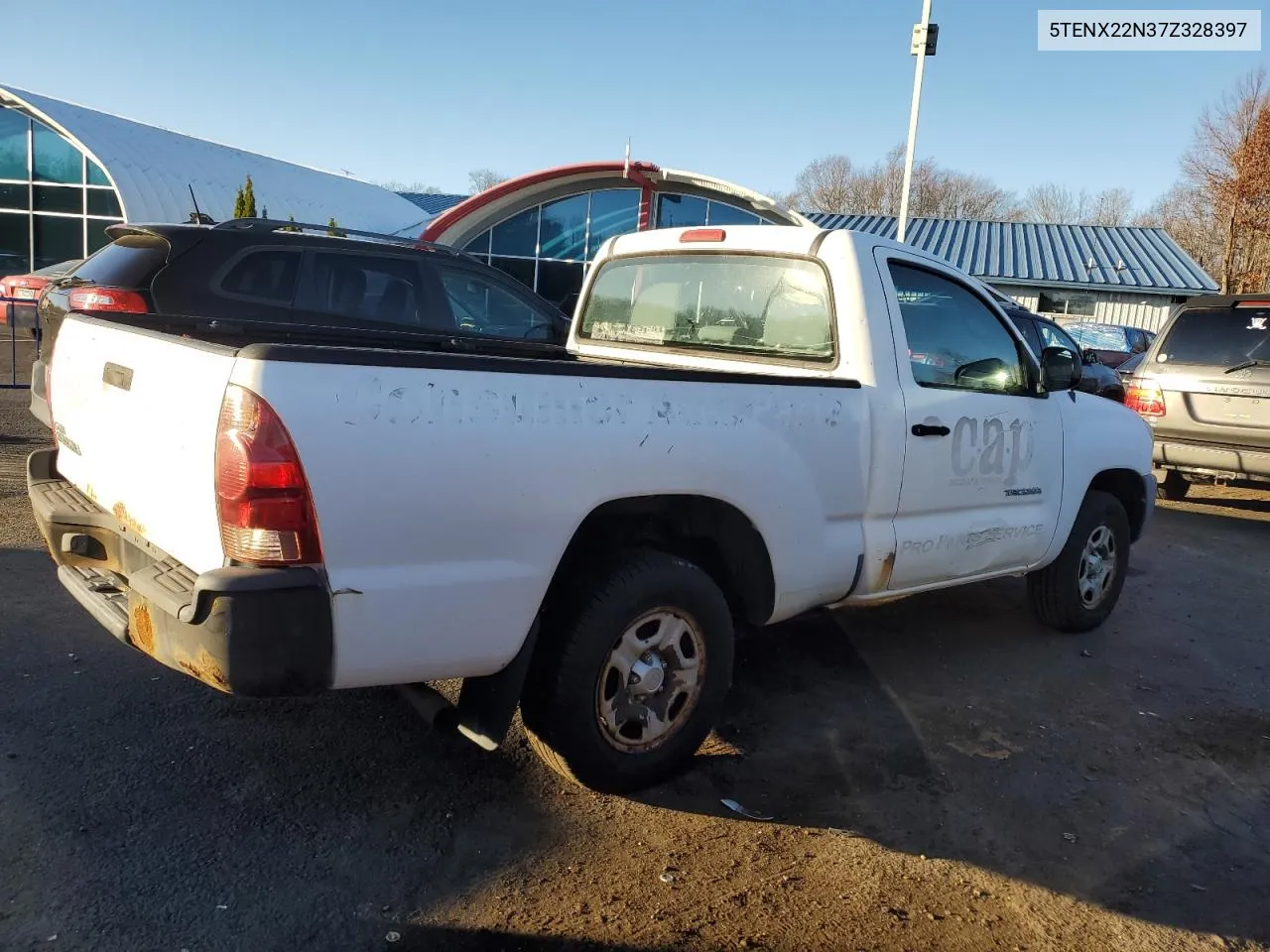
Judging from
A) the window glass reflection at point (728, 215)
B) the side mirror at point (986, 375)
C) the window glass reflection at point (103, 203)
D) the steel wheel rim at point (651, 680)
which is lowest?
the steel wheel rim at point (651, 680)

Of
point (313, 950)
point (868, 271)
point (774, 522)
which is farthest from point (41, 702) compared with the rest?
point (868, 271)

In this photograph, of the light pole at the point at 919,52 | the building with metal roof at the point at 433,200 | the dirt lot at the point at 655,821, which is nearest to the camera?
the dirt lot at the point at 655,821

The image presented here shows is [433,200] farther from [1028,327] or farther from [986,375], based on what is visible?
[986,375]

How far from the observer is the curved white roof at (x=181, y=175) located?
2202 centimetres

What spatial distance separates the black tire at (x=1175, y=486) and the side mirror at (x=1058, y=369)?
5998 millimetres

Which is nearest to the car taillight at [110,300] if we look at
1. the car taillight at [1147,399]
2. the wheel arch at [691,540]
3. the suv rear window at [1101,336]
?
the wheel arch at [691,540]

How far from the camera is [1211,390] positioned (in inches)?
333

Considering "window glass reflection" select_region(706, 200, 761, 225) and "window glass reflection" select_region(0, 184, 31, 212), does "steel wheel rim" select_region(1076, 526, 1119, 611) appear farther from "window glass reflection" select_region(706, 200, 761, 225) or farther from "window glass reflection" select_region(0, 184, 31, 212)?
"window glass reflection" select_region(0, 184, 31, 212)

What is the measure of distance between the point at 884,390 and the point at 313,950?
9.04 feet

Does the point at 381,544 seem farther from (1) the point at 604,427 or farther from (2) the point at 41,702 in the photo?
(2) the point at 41,702

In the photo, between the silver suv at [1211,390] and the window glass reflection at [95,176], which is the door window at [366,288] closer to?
the silver suv at [1211,390]

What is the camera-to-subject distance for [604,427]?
2891 mm

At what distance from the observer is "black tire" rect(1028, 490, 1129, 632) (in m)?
5.17

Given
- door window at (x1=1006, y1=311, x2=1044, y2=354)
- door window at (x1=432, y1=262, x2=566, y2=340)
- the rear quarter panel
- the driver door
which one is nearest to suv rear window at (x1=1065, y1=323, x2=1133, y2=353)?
door window at (x1=1006, y1=311, x2=1044, y2=354)
